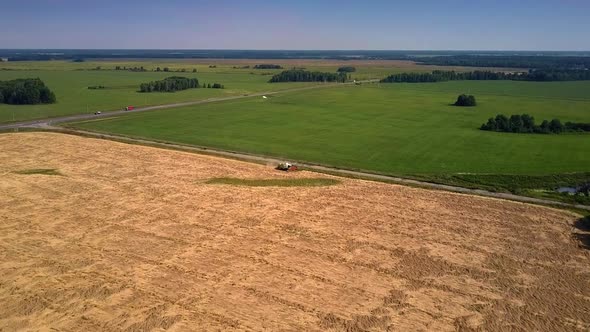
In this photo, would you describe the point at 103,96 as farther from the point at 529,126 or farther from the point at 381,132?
the point at 529,126

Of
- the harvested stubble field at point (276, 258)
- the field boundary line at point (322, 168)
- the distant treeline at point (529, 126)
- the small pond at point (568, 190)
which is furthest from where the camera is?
the distant treeline at point (529, 126)

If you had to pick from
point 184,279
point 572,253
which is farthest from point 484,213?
point 184,279

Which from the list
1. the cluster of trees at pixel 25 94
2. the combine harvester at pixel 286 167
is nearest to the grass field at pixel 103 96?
the cluster of trees at pixel 25 94

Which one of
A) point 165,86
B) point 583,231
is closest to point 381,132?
point 583,231

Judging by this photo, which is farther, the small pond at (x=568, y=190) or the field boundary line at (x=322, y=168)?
the small pond at (x=568, y=190)

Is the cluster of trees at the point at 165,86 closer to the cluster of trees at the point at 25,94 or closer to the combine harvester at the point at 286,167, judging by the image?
the cluster of trees at the point at 25,94
